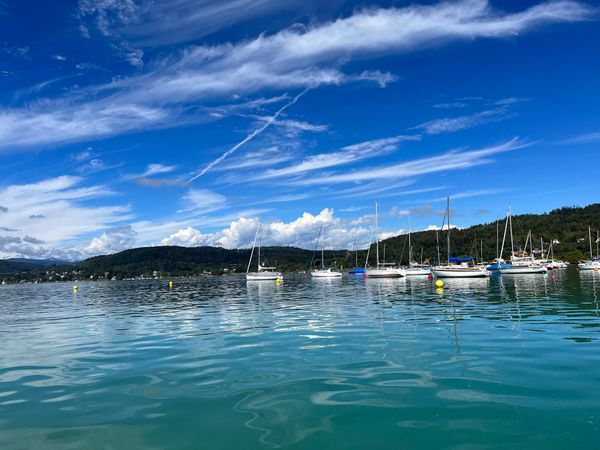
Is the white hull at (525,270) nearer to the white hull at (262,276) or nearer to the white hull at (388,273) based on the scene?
the white hull at (388,273)

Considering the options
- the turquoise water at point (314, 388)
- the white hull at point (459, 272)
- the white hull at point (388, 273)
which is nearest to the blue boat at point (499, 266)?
the white hull at point (388, 273)

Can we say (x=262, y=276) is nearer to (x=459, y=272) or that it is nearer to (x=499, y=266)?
(x=459, y=272)

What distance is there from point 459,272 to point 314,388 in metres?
82.5

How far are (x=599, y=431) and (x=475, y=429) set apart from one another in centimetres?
230

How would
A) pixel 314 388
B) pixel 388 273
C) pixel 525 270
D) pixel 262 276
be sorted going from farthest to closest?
1. pixel 262 276
2. pixel 388 273
3. pixel 525 270
4. pixel 314 388

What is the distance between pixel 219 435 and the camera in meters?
9.22

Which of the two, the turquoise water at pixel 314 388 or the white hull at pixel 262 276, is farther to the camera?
the white hull at pixel 262 276

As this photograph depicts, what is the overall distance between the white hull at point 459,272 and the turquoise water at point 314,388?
66.0 metres

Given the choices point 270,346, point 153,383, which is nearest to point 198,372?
point 153,383

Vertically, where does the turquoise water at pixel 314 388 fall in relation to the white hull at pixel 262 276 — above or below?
above

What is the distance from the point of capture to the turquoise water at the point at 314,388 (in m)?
9.03

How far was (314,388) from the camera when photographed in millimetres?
12336

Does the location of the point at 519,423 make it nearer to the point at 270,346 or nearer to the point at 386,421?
the point at 386,421

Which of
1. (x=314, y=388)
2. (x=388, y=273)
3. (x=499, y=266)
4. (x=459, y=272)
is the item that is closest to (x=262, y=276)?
(x=388, y=273)
